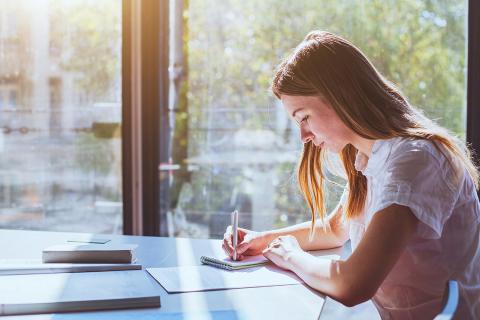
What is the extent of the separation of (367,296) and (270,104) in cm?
171

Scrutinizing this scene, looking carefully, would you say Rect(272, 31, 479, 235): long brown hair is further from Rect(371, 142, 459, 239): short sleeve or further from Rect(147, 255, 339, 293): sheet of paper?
Rect(147, 255, 339, 293): sheet of paper

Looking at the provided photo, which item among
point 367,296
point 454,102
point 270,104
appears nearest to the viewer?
point 367,296

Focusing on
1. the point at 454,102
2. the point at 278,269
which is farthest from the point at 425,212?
the point at 454,102

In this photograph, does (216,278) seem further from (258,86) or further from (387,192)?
(258,86)

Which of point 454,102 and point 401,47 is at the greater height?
point 401,47

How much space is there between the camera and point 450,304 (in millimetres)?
811

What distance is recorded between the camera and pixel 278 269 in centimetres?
149

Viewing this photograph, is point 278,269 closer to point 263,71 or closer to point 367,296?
point 367,296

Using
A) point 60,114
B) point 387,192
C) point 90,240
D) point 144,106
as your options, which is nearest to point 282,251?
point 387,192

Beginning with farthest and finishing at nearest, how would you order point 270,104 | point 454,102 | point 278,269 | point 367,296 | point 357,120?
point 270,104 → point 454,102 → point 278,269 → point 357,120 → point 367,296

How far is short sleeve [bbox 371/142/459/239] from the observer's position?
1193mm

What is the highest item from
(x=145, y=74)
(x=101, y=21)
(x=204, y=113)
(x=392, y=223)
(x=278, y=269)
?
(x=101, y=21)

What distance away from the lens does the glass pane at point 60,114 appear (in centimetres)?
284

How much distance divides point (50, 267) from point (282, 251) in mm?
598
